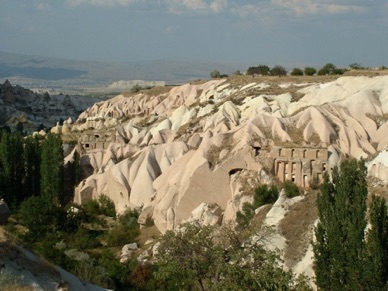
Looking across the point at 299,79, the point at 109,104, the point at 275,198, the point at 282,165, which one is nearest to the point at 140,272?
the point at 275,198

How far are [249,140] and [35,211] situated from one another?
9847 millimetres

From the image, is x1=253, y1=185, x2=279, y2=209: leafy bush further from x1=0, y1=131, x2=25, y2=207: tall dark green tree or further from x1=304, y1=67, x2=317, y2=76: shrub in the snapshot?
x1=304, y1=67, x2=317, y2=76: shrub

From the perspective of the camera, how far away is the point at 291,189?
23984 millimetres

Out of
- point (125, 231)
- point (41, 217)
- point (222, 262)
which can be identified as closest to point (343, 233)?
point (222, 262)

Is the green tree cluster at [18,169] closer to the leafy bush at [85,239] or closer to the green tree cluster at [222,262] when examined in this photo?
the leafy bush at [85,239]

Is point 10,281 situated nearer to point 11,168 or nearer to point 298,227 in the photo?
point 298,227

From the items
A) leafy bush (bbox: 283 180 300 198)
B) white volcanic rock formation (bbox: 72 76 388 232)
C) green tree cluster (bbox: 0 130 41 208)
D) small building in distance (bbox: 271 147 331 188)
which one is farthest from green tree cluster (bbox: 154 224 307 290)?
green tree cluster (bbox: 0 130 41 208)

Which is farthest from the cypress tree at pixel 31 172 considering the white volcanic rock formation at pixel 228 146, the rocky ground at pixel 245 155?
the white volcanic rock formation at pixel 228 146

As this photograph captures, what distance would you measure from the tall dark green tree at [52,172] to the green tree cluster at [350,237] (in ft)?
61.7

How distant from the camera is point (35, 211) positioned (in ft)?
92.2

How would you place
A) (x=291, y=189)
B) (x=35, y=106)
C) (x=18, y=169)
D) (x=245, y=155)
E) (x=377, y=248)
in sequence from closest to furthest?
1. (x=377, y=248)
2. (x=291, y=189)
3. (x=245, y=155)
4. (x=18, y=169)
5. (x=35, y=106)

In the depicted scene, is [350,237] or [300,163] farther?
[300,163]

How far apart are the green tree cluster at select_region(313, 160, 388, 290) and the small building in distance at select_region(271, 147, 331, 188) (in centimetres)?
951

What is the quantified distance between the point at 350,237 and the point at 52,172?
792 inches
